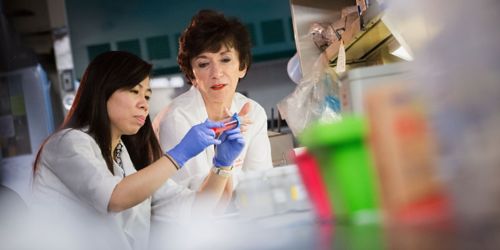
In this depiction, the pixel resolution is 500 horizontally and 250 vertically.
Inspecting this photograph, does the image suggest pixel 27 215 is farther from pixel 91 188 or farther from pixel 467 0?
pixel 467 0

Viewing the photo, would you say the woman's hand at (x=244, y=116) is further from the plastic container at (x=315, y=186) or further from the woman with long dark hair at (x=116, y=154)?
the plastic container at (x=315, y=186)

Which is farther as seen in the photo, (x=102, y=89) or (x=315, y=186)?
(x=102, y=89)

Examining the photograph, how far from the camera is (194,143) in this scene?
1.79 meters

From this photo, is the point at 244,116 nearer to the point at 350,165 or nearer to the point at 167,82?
the point at 167,82

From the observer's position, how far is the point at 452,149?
1.89ft

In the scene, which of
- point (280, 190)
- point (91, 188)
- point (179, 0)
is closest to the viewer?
point (280, 190)

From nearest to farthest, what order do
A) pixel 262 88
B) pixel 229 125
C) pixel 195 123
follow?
pixel 229 125 < pixel 195 123 < pixel 262 88

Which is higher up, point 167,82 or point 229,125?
point 167,82

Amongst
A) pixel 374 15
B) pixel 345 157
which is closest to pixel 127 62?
pixel 374 15

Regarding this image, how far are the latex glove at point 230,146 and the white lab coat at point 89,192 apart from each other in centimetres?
19

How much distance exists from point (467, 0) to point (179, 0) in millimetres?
2129

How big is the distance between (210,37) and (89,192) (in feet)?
2.85

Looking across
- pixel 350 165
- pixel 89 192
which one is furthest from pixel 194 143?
pixel 350 165

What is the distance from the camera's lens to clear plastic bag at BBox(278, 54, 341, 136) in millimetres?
1608
